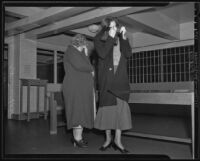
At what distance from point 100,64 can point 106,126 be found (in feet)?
1.66

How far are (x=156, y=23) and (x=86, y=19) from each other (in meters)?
1.45

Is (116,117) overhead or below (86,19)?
below

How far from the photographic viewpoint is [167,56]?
4676mm

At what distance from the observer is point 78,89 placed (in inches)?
70.0

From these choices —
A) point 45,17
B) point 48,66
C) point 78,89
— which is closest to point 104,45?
point 78,89

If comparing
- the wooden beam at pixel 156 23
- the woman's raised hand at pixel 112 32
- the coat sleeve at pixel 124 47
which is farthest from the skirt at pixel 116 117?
the wooden beam at pixel 156 23

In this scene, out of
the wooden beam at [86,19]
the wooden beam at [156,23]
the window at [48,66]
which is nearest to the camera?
the wooden beam at [86,19]

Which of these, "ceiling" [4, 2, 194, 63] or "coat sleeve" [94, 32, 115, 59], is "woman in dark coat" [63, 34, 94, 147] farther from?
"ceiling" [4, 2, 194, 63]

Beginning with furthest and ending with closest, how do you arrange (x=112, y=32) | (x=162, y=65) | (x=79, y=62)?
(x=162, y=65)
(x=79, y=62)
(x=112, y=32)

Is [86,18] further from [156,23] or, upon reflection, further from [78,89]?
[78,89]

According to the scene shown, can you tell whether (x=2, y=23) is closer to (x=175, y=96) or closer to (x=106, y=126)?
(x=106, y=126)

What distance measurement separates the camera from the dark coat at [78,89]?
1.77m

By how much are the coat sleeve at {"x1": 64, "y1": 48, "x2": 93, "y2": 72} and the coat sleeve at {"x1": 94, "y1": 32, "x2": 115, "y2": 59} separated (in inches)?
9.6

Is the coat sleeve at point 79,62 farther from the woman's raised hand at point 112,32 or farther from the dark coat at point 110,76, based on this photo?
the woman's raised hand at point 112,32
